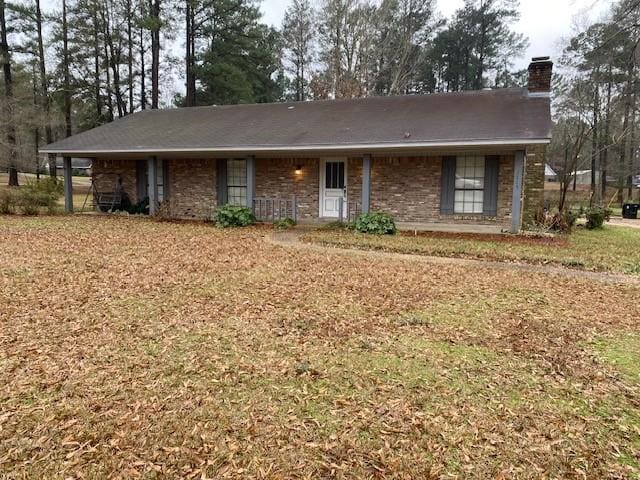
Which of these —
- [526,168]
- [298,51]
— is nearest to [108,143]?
[526,168]

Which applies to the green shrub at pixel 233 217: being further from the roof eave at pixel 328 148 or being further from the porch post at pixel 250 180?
the roof eave at pixel 328 148

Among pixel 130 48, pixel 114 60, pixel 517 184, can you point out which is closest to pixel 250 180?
pixel 517 184

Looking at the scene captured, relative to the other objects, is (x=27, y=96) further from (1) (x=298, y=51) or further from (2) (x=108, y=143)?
(1) (x=298, y=51)

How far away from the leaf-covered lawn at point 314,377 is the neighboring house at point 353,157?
213 inches

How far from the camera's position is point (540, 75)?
496 inches

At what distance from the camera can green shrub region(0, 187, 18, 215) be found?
1379cm

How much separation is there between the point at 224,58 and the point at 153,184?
1480 centimetres

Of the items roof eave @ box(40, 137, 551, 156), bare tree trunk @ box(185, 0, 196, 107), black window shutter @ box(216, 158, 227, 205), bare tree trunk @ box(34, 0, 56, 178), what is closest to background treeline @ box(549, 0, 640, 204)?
roof eave @ box(40, 137, 551, 156)

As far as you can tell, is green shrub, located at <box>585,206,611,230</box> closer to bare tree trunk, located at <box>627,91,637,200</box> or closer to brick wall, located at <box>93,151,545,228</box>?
brick wall, located at <box>93,151,545,228</box>

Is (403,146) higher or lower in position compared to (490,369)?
higher

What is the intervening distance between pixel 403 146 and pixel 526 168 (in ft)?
13.3

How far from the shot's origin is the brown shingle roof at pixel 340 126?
10.5 metres

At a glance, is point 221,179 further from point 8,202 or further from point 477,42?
point 477,42

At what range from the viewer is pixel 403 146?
10484 millimetres
